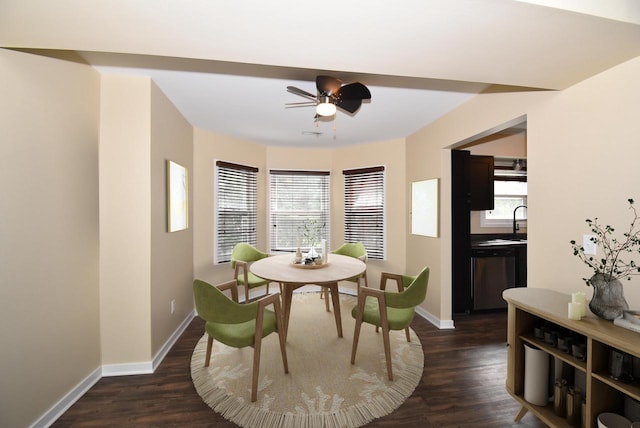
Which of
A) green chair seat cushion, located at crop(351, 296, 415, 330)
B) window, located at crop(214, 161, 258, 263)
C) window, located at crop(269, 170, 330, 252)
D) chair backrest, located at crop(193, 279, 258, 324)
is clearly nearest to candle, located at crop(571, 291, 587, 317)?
green chair seat cushion, located at crop(351, 296, 415, 330)

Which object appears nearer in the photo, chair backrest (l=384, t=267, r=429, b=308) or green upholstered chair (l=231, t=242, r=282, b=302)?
chair backrest (l=384, t=267, r=429, b=308)

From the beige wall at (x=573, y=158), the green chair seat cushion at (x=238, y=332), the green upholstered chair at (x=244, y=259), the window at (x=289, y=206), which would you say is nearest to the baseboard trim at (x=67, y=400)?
the green chair seat cushion at (x=238, y=332)

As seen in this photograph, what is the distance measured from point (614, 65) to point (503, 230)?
3.20m

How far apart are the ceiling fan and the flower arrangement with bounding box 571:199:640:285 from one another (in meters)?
1.73

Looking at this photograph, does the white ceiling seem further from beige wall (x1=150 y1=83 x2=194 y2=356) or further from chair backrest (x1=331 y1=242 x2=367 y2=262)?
chair backrest (x1=331 y1=242 x2=367 y2=262)

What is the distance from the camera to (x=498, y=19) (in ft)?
4.00

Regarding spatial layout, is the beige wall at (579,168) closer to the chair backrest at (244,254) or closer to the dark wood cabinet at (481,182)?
the dark wood cabinet at (481,182)

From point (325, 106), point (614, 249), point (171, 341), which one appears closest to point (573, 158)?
point (614, 249)

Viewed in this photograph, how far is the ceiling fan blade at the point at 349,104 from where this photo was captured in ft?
7.51

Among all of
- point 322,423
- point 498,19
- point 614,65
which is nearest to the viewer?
point 498,19

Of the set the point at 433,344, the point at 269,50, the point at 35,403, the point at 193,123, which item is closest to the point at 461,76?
the point at 269,50

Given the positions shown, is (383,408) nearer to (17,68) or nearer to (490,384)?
(490,384)

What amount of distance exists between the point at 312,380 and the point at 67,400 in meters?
1.77

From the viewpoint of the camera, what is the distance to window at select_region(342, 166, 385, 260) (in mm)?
4348
